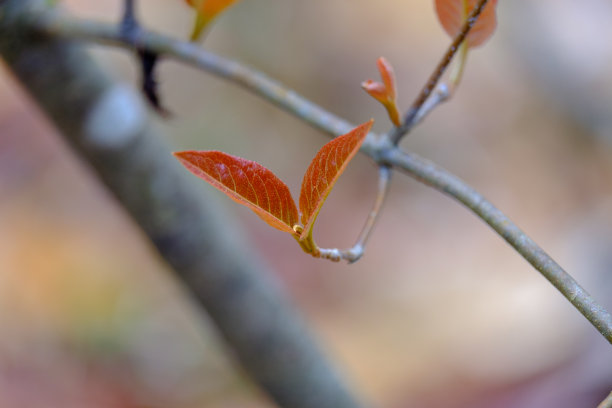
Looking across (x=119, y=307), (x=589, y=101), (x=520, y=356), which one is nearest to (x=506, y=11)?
(x=589, y=101)

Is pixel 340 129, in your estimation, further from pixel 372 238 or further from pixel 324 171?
pixel 372 238

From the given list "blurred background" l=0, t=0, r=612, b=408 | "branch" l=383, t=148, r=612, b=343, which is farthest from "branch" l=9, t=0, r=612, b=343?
"blurred background" l=0, t=0, r=612, b=408

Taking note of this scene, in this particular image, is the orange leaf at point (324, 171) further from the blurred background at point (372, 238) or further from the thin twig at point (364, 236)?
the blurred background at point (372, 238)

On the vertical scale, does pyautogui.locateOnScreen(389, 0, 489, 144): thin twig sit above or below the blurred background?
below

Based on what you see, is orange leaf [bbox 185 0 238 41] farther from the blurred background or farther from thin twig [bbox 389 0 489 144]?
the blurred background

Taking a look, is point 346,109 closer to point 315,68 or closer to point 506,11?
point 315,68

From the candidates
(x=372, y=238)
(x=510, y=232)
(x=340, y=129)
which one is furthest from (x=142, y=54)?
(x=372, y=238)
